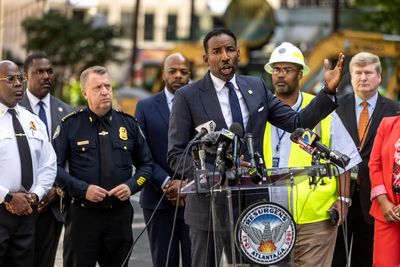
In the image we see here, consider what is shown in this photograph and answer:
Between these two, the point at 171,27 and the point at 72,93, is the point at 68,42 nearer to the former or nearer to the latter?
the point at 72,93

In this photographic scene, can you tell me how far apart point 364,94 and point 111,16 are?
69.3 meters

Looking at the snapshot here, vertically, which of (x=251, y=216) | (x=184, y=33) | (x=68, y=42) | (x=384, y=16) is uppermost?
(x=184, y=33)

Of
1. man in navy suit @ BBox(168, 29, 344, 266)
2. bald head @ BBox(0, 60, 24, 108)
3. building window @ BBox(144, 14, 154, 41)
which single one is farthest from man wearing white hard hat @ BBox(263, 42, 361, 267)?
building window @ BBox(144, 14, 154, 41)

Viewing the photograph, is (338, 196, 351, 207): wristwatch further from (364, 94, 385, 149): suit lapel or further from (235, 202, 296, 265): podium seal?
(235, 202, 296, 265): podium seal

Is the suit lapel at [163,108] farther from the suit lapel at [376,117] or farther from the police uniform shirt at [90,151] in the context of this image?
the suit lapel at [376,117]

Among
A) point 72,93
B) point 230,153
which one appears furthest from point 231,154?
point 72,93

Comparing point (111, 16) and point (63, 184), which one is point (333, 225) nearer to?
point (63, 184)

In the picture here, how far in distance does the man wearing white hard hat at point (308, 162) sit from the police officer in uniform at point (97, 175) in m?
1.14

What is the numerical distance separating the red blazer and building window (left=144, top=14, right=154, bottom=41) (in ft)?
230

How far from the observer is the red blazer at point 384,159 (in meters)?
8.00

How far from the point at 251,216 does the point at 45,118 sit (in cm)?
356

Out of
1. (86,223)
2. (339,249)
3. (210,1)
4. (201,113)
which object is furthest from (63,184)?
(210,1)

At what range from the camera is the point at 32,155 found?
8102 millimetres

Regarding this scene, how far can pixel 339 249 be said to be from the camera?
30.4ft
